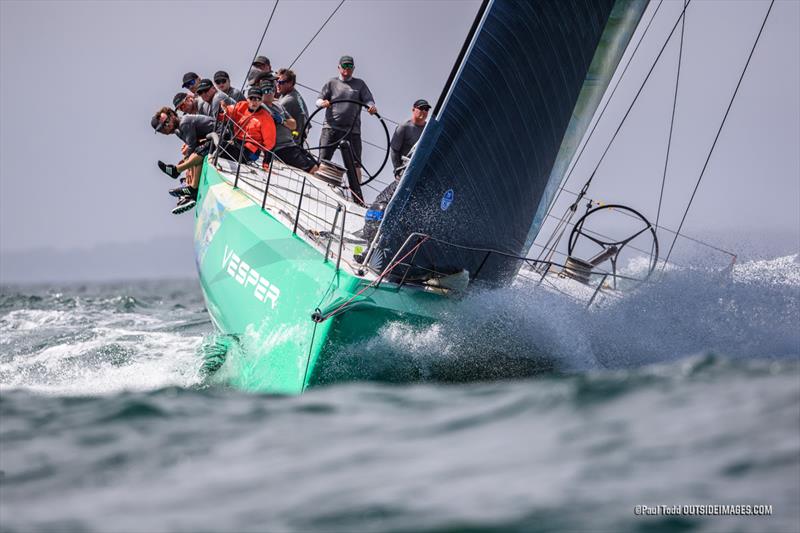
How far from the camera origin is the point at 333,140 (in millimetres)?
9734

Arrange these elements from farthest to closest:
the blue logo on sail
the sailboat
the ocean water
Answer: the blue logo on sail
the sailboat
the ocean water

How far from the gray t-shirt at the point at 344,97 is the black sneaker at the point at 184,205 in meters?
1.46

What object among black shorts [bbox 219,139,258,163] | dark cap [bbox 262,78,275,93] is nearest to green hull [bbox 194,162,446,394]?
black shorts [bbox 219,139,258,163]

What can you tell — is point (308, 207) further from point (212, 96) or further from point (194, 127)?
point (212, 96)

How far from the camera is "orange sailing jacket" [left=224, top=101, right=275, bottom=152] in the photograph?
8.52m

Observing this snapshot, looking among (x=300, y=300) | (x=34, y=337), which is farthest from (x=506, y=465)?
(x=34, y=337)

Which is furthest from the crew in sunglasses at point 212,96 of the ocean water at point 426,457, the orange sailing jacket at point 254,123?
the ocean water at point 426,457

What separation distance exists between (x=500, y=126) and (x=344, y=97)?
324 centimetres

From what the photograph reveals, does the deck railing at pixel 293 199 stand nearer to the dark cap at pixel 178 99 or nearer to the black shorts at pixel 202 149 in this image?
the black shorts at pixel 202 149

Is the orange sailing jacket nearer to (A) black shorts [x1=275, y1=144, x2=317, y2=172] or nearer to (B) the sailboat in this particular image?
(A) black shorts [x1=275, y1=144, x2=317, y2=172]

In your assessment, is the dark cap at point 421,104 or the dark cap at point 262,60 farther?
the dark cap at point 262,60

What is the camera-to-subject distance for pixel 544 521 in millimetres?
2777

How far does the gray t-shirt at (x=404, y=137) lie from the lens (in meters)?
8.91

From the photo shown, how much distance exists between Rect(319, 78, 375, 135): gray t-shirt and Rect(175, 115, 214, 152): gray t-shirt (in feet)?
3.72
